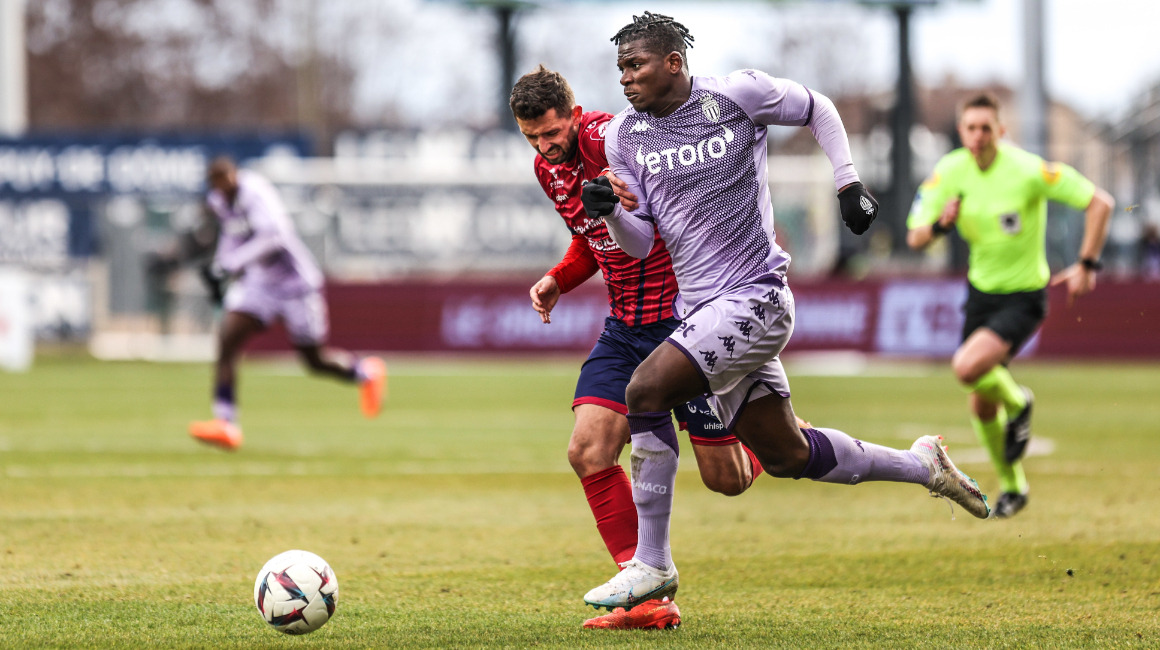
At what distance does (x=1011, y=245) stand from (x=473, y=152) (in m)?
22.7

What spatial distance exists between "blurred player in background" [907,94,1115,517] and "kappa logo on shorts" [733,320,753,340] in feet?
11.7

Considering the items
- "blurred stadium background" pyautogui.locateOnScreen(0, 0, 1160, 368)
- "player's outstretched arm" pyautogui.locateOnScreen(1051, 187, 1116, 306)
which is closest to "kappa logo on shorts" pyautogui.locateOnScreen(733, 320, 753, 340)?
"player's outstretched arm" pyautogui.locateOnScreen(1051, 187, 1116, 306)

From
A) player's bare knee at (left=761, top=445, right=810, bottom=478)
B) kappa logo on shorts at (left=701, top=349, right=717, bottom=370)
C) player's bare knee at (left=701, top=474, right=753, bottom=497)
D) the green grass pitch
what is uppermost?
kappa logo on shorts at (left=701, top=349, right=717, bottom=370)

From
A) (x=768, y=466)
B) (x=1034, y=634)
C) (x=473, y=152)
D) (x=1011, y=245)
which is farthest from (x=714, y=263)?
(x=473, y=152)

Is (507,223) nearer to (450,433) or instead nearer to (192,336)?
(192,336)

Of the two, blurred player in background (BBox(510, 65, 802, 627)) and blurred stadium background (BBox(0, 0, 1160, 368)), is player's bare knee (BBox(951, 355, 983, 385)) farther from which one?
blurred stadium background (BBox(0, 0, 1160, 368))

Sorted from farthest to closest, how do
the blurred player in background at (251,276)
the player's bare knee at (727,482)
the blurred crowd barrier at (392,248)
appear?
the blurred crowd barrier at (392,248)
the blurred player in background at (251,276)
the player's bare knee at (727,482)

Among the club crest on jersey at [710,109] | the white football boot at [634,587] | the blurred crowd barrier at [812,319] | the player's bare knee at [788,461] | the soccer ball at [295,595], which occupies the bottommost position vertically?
the blurred crowd barrier at [812,319]

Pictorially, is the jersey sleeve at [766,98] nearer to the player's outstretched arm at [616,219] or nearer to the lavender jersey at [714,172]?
the lavender jersey at [714,172]

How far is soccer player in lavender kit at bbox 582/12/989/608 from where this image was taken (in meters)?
5.21

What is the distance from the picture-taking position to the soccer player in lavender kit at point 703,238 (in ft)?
17.1

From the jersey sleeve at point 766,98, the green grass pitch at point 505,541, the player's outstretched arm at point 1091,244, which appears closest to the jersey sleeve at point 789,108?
the jersey sleeve at point 766,98

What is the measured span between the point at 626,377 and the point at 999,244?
397 centimetres

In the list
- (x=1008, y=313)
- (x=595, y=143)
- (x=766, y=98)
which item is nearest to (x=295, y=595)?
(x=595, y=143)
